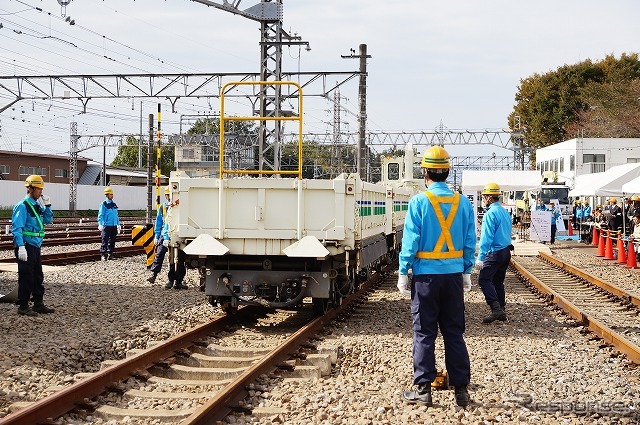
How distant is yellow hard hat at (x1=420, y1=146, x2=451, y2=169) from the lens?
6.98 meters

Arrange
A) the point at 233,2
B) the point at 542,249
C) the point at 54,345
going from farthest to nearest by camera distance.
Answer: the point at 542,249, the point at 233,2, the point at 54,345

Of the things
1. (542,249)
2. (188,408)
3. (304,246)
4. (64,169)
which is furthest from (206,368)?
(64,169)

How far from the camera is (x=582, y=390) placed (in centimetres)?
745

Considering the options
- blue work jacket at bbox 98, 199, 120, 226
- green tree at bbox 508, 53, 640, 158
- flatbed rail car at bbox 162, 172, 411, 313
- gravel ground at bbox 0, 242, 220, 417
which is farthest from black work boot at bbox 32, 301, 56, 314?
green tree at bbox 508, 53, 640, 158

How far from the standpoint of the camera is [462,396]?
679 cm

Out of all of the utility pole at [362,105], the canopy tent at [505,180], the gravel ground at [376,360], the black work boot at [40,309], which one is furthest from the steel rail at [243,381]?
the canopy tent at [505,180]

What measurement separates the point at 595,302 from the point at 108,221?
12344 mm

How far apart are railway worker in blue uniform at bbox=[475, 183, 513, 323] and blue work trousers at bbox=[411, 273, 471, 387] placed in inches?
186

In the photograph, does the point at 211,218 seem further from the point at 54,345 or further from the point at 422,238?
the point at 422,238

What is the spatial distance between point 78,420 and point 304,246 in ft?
14.7

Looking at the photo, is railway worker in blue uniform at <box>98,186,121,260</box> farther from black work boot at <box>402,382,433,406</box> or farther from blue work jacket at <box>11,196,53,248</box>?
black work boot at <box>402,382,433,406</box>

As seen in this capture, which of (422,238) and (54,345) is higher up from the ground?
(422,238)

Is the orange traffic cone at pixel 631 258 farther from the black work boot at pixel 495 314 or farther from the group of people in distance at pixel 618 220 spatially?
the black work boot at pixel 495 314

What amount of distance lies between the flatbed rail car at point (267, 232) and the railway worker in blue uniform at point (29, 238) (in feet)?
6.58
